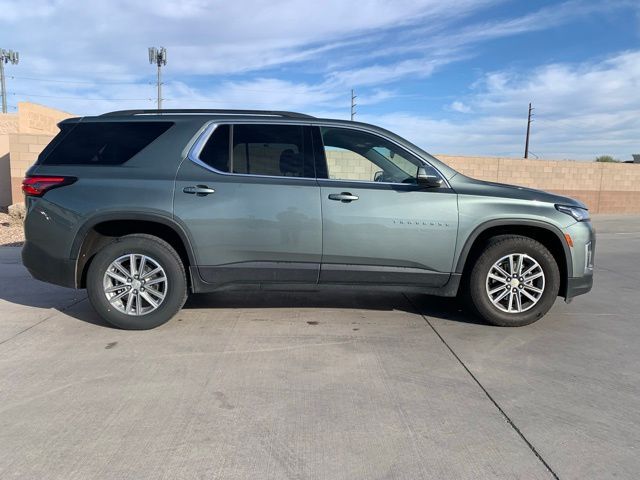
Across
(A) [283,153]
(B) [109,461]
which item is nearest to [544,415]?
(B) [109,461]

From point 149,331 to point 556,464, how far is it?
11.6 feet

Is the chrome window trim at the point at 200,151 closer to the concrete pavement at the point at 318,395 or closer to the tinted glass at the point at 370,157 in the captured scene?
the tinted glass at the point at 370,157

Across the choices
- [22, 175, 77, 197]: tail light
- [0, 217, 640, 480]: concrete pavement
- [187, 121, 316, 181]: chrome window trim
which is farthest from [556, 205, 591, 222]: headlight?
[22, 175, 77, 197]: tail light

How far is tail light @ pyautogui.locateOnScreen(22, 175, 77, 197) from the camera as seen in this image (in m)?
4.52

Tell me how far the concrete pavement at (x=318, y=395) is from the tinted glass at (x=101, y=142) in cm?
162

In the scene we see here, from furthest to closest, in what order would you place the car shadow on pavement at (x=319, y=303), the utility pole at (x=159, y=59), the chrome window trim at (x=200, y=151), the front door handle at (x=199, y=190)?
the utility pole at (x=159, y=59) → the car shadow on pavement at (x=319, y=303) → the chrome window trim at (x=200, y=151) → the front door handle at (x=199, y=190)

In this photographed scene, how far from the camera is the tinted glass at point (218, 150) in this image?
4.64 m

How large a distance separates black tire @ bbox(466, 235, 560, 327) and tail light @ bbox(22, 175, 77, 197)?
12.8ft

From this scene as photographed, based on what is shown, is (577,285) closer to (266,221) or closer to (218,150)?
(266,221)

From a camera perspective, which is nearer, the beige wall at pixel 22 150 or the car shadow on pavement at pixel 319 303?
the car shadow on pavement at pixel 319 303

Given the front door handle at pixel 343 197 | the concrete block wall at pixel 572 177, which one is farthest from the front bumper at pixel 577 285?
the concrete block wall at pixel 572 177

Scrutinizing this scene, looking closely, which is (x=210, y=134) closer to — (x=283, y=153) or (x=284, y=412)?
(x=283, y=153)

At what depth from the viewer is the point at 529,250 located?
472 centimetres

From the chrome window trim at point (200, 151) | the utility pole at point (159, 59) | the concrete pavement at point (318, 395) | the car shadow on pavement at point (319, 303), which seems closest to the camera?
the concrete pavement at point (318, 395)
